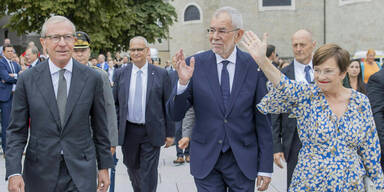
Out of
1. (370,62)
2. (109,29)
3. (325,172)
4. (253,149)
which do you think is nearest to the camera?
(325,172)

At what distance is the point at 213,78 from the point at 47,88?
4.44 ft

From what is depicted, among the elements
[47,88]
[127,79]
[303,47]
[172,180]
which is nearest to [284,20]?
[172,180]

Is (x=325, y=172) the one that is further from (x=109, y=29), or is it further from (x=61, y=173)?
(x=109, y=29)

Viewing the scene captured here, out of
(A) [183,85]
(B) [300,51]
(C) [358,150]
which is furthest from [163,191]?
(C) [358,150]

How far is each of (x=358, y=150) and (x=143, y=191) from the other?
322 centimetres

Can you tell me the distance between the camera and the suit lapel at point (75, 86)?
3396 mm

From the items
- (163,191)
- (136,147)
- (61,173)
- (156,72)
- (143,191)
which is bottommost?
(163,191)

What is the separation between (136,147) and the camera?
18.9 feet

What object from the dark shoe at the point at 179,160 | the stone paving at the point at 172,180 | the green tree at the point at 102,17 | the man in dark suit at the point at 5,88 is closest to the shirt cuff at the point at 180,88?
the stone paving at the point at 172,180

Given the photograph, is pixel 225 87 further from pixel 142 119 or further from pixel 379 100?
pixel 142 119

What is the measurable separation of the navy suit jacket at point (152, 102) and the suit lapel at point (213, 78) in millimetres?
2196

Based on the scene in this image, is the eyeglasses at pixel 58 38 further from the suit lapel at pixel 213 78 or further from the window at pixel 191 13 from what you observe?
the window at pixel 191 13

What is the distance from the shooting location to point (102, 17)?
22.8 meters

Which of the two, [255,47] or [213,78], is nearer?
[255,47]
